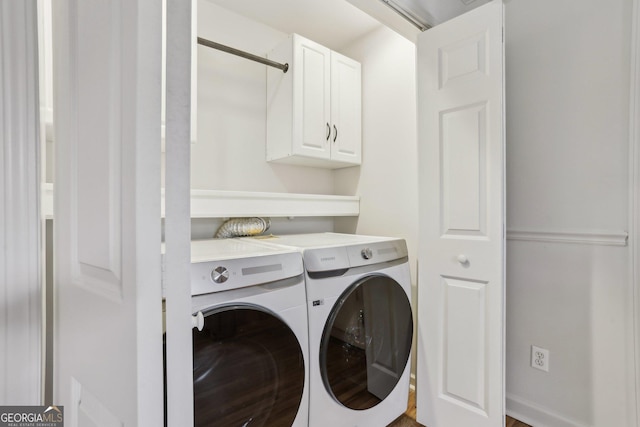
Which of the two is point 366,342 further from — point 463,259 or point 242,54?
point 242,54

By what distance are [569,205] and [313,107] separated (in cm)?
152

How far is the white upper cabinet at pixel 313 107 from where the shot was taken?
6.43 feet

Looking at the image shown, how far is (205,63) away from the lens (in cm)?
188

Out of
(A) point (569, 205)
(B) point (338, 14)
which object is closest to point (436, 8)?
(B) point (338, 14)

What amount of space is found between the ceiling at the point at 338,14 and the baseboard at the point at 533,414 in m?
2.06

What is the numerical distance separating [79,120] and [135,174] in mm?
290

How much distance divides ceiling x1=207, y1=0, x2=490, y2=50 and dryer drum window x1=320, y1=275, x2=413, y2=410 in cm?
132

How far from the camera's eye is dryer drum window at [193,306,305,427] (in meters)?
0.95

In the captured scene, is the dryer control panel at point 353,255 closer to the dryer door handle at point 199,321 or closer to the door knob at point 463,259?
the door knob at point 463,259

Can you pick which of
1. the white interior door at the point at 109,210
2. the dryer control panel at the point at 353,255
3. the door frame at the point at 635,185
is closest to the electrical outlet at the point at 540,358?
the door frame at the point at 635,185

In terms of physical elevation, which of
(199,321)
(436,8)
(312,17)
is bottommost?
(199,321)

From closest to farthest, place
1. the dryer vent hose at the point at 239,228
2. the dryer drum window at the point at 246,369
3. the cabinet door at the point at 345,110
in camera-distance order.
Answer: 1. the dryer drum window at the point at 246,369
2. the dryer vent hose at the point at 239,228
3. the cabinet door at the point at 345,110

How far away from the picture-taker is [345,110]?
2201 mm

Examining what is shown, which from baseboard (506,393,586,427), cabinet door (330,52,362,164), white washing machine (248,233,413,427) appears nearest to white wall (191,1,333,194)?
cabinet door (330,52,362,164)
